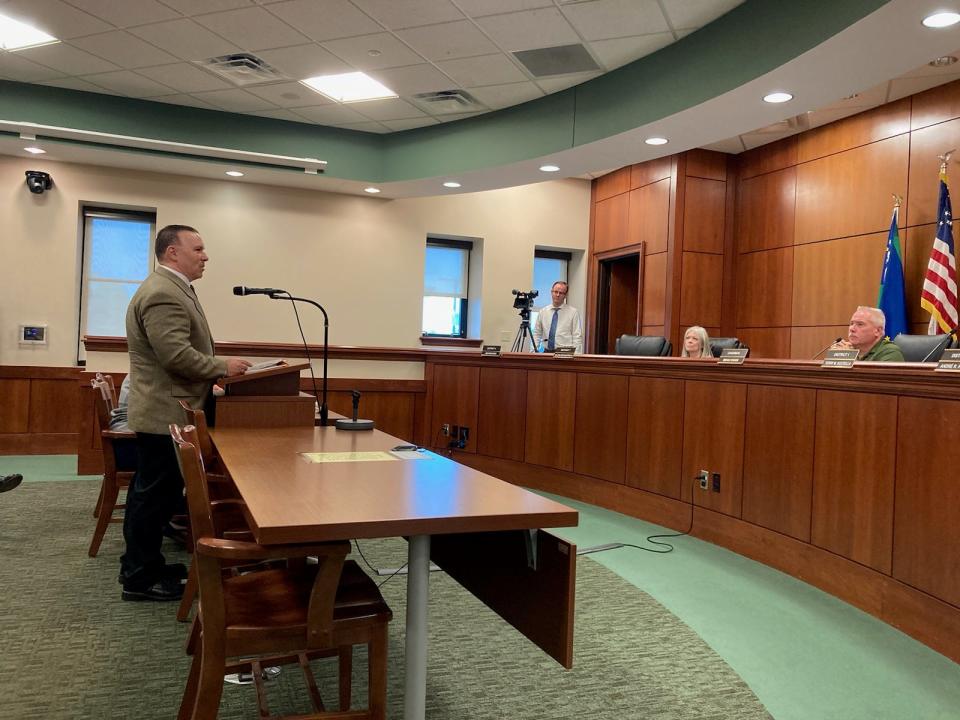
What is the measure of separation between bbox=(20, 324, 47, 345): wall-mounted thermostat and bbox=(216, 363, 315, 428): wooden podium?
177 inches

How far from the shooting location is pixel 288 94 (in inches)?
213

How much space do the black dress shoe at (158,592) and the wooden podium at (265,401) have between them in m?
0.65

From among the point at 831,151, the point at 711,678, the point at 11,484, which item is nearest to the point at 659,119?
the point at 831,151

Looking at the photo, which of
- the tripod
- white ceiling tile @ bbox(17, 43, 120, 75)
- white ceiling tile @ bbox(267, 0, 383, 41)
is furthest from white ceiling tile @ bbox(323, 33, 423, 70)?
the tripod

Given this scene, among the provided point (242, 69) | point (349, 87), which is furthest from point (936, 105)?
point (242, 69)

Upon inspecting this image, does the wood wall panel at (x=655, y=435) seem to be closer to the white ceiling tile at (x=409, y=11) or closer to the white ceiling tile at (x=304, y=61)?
the white ceiling tile at (x=409, y=11)

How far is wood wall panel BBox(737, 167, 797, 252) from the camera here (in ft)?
21.5

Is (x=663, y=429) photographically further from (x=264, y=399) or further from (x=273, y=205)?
(x=273, y=205)

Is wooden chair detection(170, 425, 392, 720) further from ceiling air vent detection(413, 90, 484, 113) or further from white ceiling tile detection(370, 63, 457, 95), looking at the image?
ceiling air vent detection(413, 90, 484, 113)

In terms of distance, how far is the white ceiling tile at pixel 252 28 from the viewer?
4086mm

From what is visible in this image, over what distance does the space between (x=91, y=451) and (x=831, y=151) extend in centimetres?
640

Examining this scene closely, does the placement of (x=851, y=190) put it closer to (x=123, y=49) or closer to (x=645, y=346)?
(x=645, y=346)

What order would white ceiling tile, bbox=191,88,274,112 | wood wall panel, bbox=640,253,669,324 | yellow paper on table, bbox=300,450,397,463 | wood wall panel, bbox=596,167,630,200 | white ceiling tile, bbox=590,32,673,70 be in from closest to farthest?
yellow paper on table, bbox=300,450,397,463, white ceiling tile, bbox=590,32,673,70, white ceiling tile, bbox=191,88,274,112, wood wall panel, bbox=640,253,669,324, wood wall panel, bbox=596,167,630,200

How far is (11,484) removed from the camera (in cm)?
349
